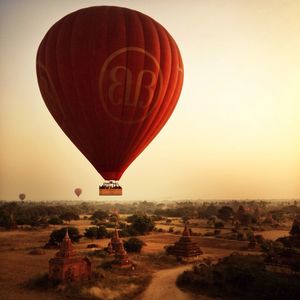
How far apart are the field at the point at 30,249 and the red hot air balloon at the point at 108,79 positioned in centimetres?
506

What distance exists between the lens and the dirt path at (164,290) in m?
12.3

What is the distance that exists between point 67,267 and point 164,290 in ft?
11.7

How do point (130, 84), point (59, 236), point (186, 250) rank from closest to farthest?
point (130, 84) → point (186, 250) → point (59, 236)

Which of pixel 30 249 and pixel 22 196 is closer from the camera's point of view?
pixel 30 249

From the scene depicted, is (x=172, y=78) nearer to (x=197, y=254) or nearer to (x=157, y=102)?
(x=157, y=102)

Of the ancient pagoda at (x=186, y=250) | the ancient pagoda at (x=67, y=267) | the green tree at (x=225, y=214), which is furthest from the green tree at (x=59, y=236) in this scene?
the green tree at (x=225, y=214)

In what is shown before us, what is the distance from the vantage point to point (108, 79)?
10.8 meters

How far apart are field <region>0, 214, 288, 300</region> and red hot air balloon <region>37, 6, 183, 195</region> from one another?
16.6 ft

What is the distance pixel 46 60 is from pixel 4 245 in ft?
54.2

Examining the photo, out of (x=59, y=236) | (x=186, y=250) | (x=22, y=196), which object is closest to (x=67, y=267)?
(x=186, y=250)

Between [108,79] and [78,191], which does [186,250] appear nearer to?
[108,79]

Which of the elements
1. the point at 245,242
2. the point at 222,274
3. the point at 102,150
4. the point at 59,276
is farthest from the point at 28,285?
the point at 245,242

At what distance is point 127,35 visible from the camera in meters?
10.9

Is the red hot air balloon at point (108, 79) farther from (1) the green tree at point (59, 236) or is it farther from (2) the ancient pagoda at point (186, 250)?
(1) the green tree at point (59, 236)
